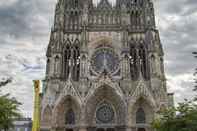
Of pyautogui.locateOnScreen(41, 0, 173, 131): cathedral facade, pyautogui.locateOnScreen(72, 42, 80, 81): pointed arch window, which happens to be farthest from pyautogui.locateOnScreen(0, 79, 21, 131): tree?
pyautogui.locateOnScreen(72, 42, 80, 81): pointed arch window

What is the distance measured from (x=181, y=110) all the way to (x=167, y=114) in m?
1.46

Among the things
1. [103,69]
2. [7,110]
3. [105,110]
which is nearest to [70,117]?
[105,110]

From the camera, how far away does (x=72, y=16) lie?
125 feet

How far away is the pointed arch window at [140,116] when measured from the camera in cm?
3300

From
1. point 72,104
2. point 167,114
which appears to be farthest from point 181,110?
point 72,104

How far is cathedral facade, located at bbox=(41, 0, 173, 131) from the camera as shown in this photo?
32.2 meters

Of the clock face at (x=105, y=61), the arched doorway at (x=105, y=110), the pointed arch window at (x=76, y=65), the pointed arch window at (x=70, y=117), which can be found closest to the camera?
the arched doorway at (x=105, y=110)

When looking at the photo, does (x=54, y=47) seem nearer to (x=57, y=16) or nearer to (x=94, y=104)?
(x=57, y=16)

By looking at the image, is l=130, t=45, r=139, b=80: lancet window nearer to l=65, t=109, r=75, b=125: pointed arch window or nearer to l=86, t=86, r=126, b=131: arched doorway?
l=86, t=86, r=126, b=131: arched doorway

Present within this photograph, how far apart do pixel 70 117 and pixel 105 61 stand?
854 cm

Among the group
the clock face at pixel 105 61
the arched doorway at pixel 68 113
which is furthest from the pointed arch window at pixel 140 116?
the arched doorway at pixel 68 113

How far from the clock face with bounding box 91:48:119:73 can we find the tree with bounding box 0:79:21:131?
59.0 ft

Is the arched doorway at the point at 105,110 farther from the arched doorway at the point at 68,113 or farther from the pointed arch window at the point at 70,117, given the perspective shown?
the pointed arch window at the point at 70,117

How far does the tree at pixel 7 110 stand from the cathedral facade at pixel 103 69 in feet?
43.9
